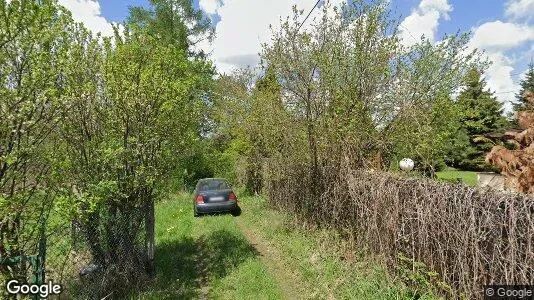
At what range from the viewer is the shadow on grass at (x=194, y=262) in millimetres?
7062

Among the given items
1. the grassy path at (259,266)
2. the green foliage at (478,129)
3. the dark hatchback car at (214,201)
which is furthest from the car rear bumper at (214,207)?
the green foliage at (478,129)

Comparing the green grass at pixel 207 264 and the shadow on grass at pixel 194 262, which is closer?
the green grass at pixel 207 264

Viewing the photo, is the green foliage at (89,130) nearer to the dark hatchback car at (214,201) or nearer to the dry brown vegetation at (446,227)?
the dry brown vegetation at (446,227)

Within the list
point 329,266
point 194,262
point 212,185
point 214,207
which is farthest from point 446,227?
point 212,185

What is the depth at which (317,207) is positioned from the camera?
382 inches

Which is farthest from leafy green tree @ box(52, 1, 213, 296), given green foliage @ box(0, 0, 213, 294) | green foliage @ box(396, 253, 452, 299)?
green foliage @ box(396, 253, 452, 299)

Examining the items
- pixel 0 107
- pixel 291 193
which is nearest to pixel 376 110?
pixel 291 193

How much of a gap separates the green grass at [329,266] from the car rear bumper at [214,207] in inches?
108

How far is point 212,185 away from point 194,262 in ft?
19.0

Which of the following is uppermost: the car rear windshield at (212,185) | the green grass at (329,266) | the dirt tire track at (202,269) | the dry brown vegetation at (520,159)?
the dry brown vegetation at (520,159)

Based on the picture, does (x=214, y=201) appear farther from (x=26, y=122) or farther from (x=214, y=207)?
(x=26, y=122)

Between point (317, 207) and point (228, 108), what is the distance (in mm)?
11781

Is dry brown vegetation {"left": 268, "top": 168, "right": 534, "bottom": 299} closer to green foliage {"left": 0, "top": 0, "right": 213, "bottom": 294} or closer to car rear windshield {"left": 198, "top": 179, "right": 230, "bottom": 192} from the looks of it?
green foliage {"left": 0, "top": 0, "right": 213, "bottom": 294}

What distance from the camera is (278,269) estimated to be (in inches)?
313
